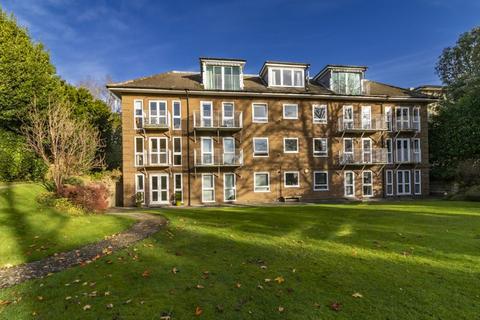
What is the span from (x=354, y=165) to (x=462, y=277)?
2113 cm

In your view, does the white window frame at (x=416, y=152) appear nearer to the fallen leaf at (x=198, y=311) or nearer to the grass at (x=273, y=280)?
the grass at (x=273, y=280)

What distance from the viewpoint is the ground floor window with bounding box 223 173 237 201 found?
23766 millimetres

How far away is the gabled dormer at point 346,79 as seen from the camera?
26281 millimetres

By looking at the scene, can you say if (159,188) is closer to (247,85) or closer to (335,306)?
(247,85)

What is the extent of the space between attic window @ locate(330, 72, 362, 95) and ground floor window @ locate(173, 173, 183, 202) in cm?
1559

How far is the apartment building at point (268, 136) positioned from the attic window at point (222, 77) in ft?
0.27

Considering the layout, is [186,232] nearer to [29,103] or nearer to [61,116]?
[61,116]

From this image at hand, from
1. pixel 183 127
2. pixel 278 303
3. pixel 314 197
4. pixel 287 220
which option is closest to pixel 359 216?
pixel 287 220

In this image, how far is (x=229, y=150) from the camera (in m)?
23.9

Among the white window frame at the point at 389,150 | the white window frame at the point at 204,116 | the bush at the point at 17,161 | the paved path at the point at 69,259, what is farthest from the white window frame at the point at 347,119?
the bush at the point at 17,161

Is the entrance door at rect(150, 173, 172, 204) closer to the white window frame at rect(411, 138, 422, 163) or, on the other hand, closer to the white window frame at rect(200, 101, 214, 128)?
the white window frame at rect(200, 101, 214, 128)

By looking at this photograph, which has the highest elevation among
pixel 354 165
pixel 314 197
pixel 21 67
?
pixel 21 67

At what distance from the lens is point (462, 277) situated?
5.36 meters

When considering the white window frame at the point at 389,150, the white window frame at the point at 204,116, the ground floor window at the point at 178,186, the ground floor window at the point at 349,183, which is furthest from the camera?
the white window frame at the point at 389,150
